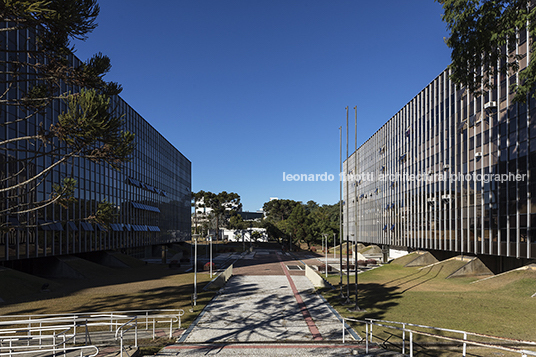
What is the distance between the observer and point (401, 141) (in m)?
61.9

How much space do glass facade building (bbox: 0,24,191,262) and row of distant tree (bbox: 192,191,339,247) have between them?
9.24m

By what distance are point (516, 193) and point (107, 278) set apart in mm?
42806

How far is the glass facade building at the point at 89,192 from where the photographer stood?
106 ft

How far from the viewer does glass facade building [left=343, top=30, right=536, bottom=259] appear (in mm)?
30609

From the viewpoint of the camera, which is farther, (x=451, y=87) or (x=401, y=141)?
(x=401, y=141)

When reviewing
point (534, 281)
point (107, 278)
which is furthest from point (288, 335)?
point (107, 278)

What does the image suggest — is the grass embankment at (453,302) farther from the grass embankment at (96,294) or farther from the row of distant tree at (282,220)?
the row of distant tree at (282,220)

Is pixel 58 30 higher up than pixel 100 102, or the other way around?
pixel 58 30

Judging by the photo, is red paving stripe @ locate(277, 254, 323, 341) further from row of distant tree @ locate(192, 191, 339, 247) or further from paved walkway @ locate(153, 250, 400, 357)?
row of distant tree @ locate(192, 191, 339, 247)

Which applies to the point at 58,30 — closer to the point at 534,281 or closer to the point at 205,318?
the point at 205,318

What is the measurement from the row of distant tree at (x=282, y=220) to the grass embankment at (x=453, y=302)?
46.0 metres

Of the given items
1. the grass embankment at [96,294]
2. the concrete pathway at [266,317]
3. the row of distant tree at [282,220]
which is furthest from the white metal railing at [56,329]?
the row of distant tree at [282,220]

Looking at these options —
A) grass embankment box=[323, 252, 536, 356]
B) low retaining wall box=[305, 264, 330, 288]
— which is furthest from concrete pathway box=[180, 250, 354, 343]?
grass embankment box=[323, 252, 536, 356]

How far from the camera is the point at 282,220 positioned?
131875 mm
